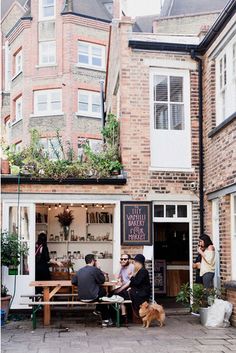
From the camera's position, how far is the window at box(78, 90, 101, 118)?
3050 cm

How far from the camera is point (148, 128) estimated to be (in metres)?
13.9

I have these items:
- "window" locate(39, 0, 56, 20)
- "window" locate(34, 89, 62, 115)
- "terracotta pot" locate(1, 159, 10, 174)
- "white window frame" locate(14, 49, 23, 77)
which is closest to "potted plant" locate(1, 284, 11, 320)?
"terracotta pot" locate(1, 159, 10, 174)

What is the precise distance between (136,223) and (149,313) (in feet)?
9.10

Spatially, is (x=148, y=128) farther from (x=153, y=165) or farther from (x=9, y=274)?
(x=9, y=274)

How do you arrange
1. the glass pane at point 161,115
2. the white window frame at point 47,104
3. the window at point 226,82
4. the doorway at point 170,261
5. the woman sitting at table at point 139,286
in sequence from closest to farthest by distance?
the woman sitting at table at point 139,286 < the window at point 226,82 < the glass pane at point 161,115 < the doorway at point 170,261 < the white window frame at point 47,104

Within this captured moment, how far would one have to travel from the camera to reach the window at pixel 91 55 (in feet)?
102

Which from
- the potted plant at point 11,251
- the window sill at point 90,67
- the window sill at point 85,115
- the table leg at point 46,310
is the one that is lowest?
the table leg at point 46,310

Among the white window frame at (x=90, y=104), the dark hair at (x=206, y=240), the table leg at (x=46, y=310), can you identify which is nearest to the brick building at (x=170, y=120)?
the dark hair at (x=206, y=240)

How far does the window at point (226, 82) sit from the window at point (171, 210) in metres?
2.21

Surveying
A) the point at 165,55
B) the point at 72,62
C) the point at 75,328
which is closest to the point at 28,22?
the point at 72,62

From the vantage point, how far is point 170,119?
14148 millimetres

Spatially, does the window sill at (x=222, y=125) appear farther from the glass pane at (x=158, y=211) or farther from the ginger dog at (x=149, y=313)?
the ginger dog at (x=149, y=313)

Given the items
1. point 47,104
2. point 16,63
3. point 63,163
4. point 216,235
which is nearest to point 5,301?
point 63,163

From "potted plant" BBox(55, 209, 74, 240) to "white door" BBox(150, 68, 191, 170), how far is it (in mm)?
4270
